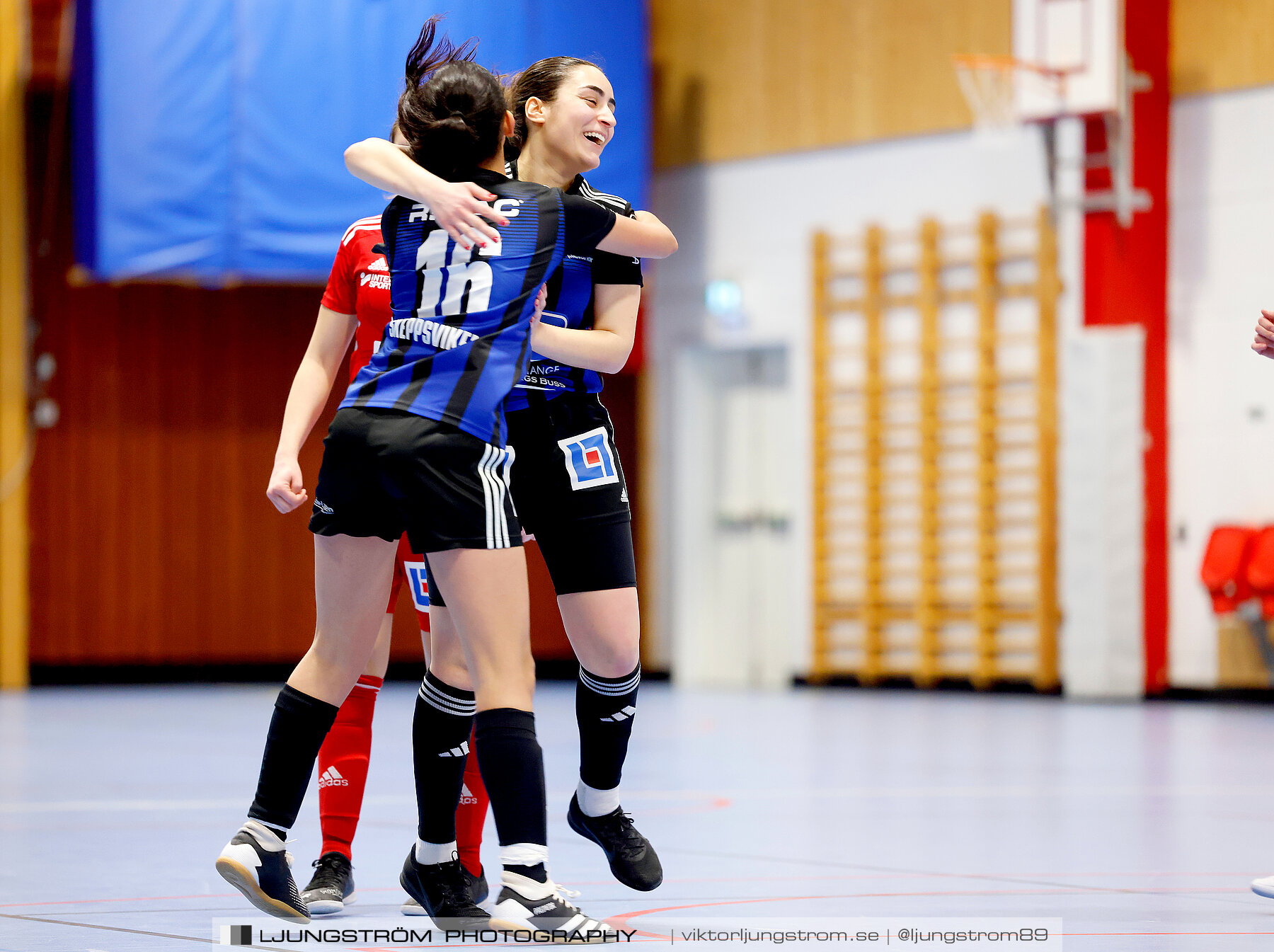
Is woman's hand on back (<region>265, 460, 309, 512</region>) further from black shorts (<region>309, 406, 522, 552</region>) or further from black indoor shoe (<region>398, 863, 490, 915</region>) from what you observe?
black indoor shoe (<region>398, 863, 490, 915</region>)

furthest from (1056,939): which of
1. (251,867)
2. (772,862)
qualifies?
(251,867)

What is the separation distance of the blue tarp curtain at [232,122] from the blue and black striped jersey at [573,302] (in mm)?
8002

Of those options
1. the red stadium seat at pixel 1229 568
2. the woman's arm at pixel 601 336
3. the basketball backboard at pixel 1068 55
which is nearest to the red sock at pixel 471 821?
the woman's arm at pixel 601 336

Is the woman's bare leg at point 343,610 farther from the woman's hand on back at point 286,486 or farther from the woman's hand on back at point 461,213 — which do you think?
the woman's hand on back at point 461,213

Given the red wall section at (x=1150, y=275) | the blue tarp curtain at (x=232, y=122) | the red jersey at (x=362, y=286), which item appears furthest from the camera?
the blue tarp curtain at (x=232, y=122)

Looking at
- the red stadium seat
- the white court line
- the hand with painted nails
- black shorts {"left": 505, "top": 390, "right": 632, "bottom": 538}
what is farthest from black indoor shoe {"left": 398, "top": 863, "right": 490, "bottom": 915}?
the red stadium seat

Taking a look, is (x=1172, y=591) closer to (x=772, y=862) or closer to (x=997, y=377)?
(x=997, y=377)

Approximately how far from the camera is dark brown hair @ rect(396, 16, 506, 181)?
287 centimetres

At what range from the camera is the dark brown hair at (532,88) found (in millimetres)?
3416

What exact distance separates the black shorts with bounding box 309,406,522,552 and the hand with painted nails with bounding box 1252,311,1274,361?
192cm

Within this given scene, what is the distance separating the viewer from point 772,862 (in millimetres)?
4020

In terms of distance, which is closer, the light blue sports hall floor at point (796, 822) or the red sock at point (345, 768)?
the light blue sports hall floor at point (796, 822)

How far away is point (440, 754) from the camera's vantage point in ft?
10.3

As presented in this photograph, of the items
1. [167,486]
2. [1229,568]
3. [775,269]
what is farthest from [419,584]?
[167,486]
